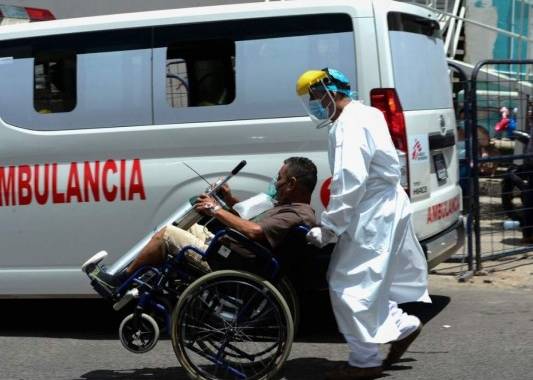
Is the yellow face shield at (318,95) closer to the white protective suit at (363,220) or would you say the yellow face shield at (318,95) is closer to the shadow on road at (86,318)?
the white protective suit at (363,220)

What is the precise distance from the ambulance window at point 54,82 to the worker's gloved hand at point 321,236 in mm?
2124

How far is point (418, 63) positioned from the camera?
6.24 metres

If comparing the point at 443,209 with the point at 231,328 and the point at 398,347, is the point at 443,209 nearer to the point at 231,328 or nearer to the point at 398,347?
the point at 398,347

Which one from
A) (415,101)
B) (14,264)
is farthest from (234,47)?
(14,264)

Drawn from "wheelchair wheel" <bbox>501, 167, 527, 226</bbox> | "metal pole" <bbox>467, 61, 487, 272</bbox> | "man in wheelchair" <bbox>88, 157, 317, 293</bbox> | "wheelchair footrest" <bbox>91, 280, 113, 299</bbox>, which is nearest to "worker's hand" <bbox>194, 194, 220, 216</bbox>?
"man in wheelchair" <bbox>88, 157, 317, 293</bbox>

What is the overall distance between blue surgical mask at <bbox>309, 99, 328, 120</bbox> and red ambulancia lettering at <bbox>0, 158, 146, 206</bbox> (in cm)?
144

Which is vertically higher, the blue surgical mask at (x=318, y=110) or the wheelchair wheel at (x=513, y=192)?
the blue surgical mask at (x=318, y=110)

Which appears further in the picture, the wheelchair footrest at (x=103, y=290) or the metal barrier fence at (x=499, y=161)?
the metal barrier fence at (x=499, y=161)

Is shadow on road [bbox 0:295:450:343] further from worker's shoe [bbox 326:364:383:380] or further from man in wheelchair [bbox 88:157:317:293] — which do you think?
man in wheelchair [bbox 88:157:317:293]

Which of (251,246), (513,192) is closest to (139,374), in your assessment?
(251,246)

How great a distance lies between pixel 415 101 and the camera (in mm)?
6086

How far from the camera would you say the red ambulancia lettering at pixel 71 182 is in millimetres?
6125

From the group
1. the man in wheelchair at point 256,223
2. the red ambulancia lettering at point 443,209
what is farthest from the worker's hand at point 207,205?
the red ambulancia lettering at point 443,209

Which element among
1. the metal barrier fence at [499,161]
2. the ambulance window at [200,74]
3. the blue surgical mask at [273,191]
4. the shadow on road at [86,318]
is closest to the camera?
the blue surgical mask at [273,191]
